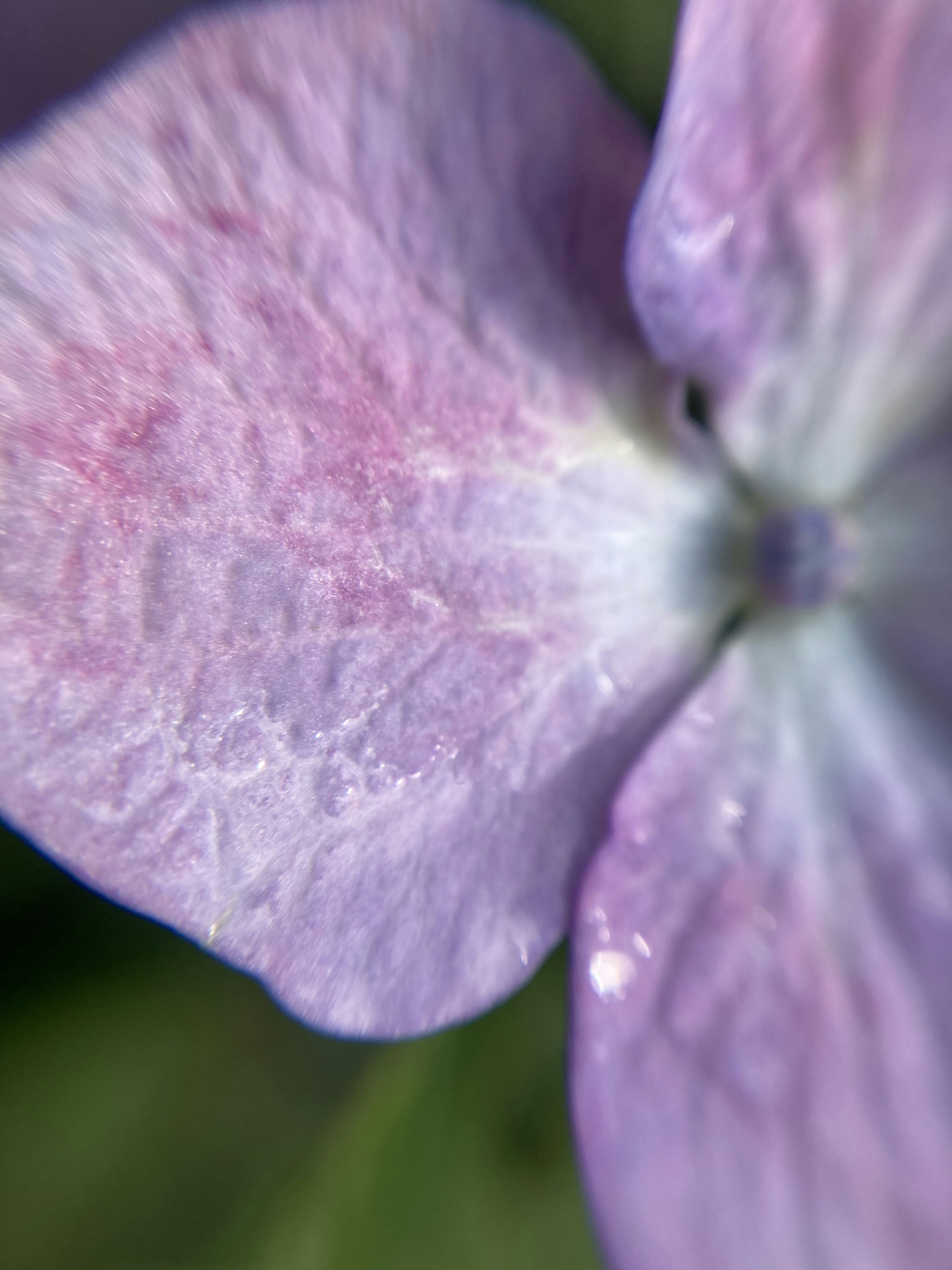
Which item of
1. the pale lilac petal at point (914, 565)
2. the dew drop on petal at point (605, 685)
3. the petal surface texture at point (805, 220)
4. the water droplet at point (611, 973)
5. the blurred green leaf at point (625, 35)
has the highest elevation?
the blurred green leaf at point (625, 35)

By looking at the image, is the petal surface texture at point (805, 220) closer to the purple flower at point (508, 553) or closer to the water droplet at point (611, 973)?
the purple flower at point (508, 553)

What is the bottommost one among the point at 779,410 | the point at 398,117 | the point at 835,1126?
the point at 835,1126

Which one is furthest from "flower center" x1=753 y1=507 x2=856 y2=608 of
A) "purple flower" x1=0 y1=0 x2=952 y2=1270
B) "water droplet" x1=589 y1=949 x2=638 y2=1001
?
"water droplet" x1=589 y1=949 x2=638 y2=1001

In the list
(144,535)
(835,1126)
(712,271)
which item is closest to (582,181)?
(712,271)

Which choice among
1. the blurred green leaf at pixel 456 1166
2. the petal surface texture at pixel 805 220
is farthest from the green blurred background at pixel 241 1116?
the petal surface texture at pixel 805 220

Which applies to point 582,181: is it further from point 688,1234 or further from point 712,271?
point 688,1234

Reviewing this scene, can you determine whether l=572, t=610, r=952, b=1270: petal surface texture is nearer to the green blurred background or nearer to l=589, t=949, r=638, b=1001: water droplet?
l=589, t=949, r=638, b=1001: water droplet

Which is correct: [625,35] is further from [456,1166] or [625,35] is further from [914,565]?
[456,1166]
